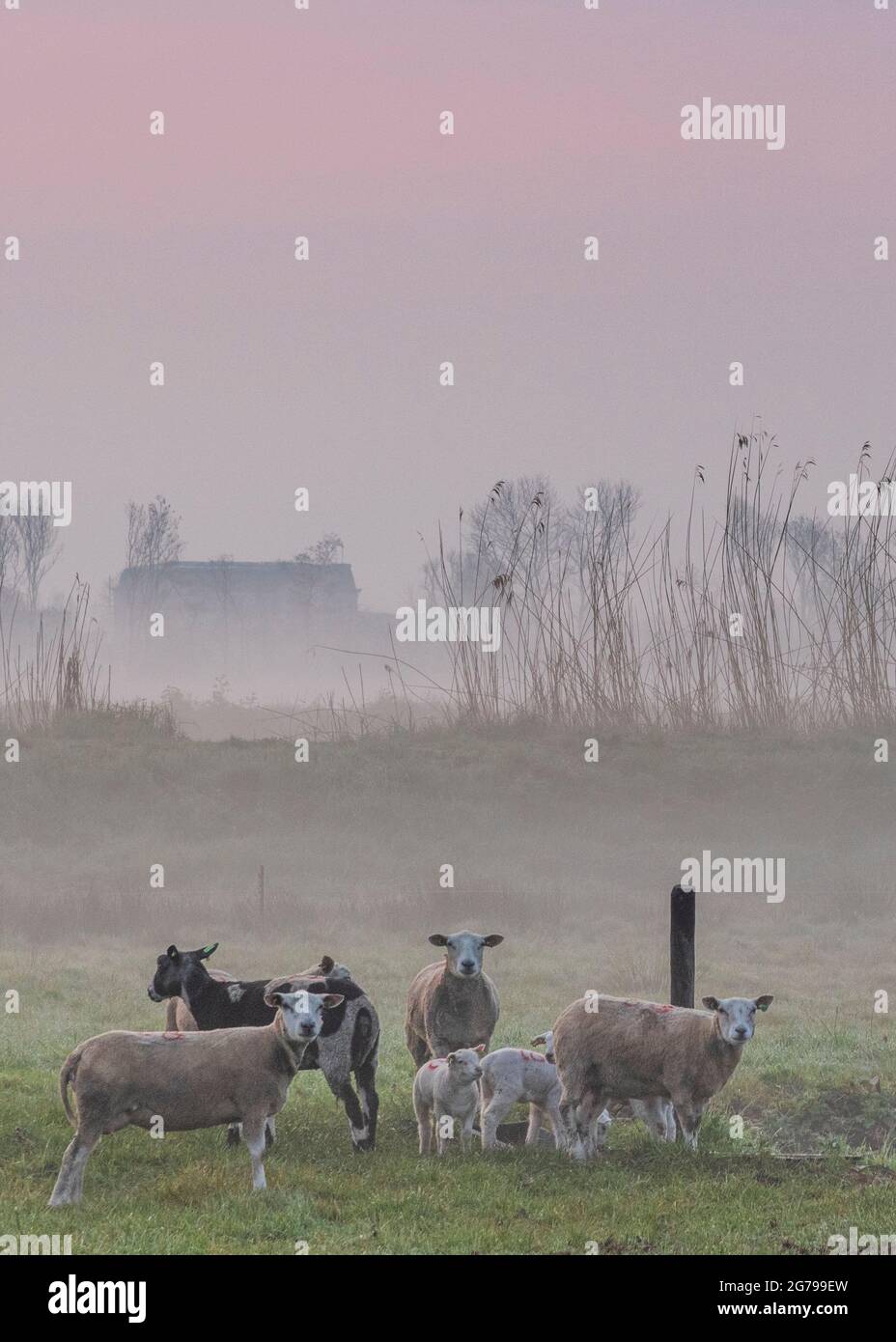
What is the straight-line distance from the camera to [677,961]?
13.0 meters

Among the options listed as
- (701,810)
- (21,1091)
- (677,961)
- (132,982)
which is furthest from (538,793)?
(21,1091)

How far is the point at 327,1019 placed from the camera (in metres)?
10.7

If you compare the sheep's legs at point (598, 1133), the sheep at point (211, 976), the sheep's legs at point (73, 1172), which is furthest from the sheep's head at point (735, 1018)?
the sheep's legs at point (73, 1172)

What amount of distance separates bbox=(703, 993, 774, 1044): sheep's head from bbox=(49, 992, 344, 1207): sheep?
2632 millimetres

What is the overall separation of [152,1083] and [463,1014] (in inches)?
123

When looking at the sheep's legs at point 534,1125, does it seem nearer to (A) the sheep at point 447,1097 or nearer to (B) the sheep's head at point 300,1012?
(A) the sheep at point 447,1097

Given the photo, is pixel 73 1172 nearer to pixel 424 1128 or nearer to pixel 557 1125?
pixel 424 1128

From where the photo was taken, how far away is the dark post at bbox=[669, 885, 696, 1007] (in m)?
12.9

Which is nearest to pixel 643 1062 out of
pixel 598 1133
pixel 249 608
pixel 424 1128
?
pixel 598 1133

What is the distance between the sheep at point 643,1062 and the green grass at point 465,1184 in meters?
0.33

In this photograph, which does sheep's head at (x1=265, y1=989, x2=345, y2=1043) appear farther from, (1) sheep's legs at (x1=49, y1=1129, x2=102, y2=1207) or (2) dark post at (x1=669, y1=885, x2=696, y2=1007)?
(2) dark post at (x1=669, y1=885, x2=696, y2=1007)

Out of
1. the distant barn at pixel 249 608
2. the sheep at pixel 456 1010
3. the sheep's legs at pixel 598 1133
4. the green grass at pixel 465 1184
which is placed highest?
the distant barn at pixel 249 608

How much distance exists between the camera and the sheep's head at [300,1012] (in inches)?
374

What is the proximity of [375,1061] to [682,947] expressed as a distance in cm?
329
